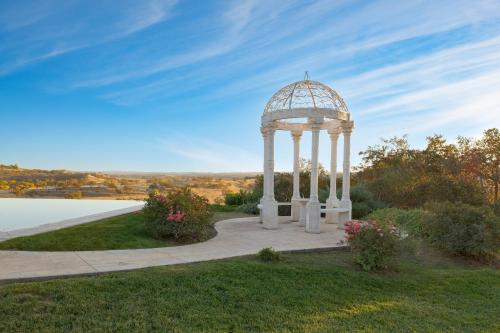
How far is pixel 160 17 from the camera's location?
11383 millimetres

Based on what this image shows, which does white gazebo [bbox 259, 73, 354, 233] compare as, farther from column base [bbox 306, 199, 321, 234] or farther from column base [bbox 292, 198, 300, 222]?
column base [bbox 292, 198, 300, 222]

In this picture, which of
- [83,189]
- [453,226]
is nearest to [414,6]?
[453,226]

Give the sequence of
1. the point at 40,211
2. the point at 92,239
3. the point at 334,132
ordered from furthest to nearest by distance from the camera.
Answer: the point at 334,132, the point at 40,211, the point at 92,239

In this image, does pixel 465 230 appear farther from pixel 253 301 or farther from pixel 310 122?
pixel 253 301

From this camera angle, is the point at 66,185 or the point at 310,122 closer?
the point at 310,122

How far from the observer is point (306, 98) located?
38.2 feet

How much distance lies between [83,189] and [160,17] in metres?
10.4

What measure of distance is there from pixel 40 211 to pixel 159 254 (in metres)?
6.77

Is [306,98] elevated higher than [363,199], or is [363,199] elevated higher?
[306,98]

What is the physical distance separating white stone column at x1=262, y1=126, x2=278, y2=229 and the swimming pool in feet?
20.0

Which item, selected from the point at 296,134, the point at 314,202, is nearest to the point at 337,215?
the point at 314,202

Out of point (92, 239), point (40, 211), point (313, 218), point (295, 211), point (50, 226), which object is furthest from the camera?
Result: point (295, 211)

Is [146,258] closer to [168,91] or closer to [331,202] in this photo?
[331,202]

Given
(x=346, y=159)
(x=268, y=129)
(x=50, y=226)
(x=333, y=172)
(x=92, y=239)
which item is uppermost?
(x=268, y=129)
